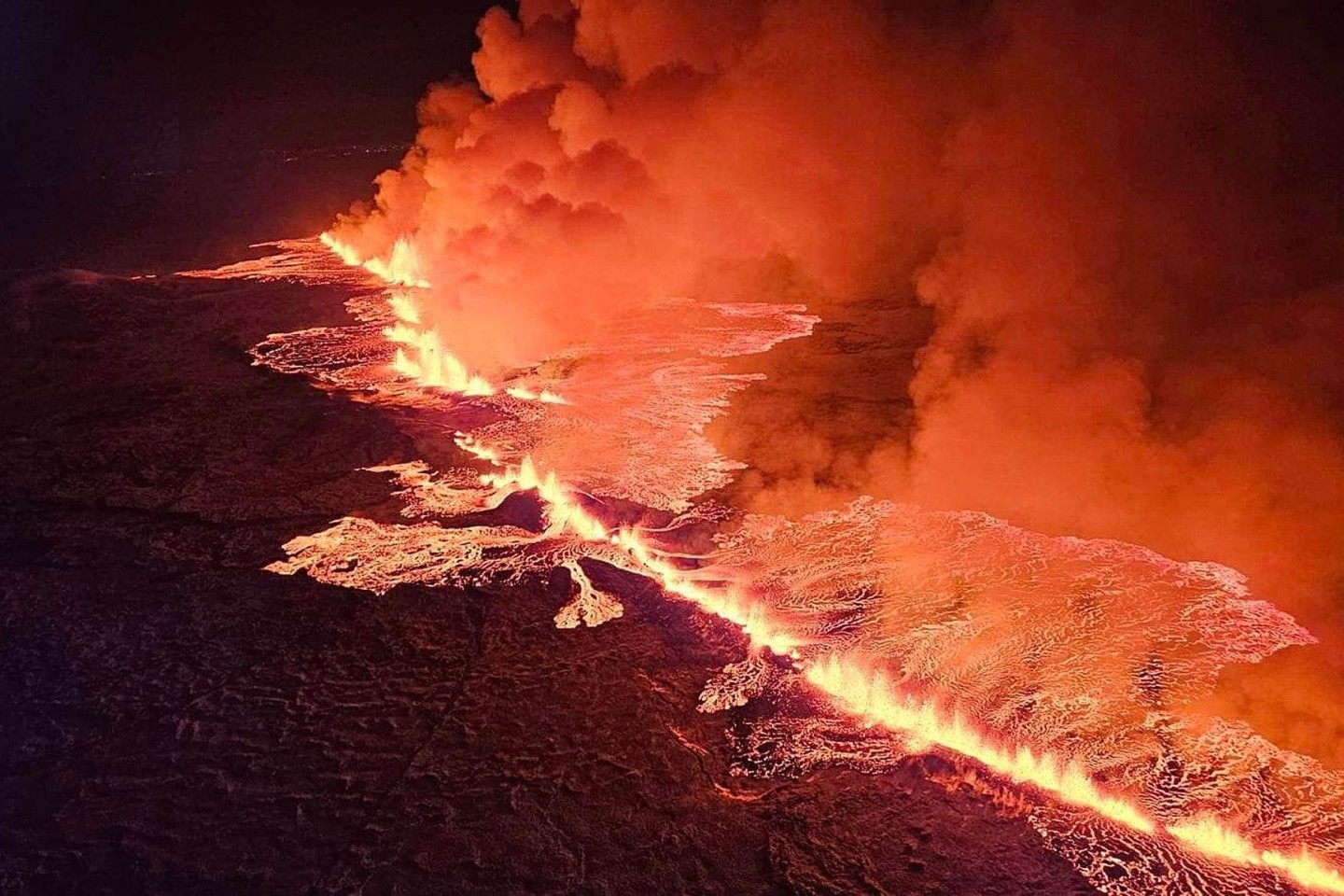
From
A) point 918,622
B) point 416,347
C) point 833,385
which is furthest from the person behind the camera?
point 416,347

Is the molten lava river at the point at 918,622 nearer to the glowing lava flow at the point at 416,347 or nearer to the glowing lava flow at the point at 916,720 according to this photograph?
the glowing lava flow at the point at 916,720

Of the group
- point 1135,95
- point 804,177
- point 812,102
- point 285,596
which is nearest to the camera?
Result: point 285,596

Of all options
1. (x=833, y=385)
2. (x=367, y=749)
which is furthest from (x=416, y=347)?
(x=367, y=749)

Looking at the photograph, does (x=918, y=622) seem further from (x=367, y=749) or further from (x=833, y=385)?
(x=833, y=385)

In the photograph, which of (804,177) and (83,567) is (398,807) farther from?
(804,177)

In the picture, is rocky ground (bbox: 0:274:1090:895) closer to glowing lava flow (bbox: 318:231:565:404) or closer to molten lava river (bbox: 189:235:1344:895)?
molten lava river (bbox: 189:235:1344:895)

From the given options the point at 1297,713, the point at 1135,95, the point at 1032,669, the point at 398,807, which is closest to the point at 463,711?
the point at 398,807
